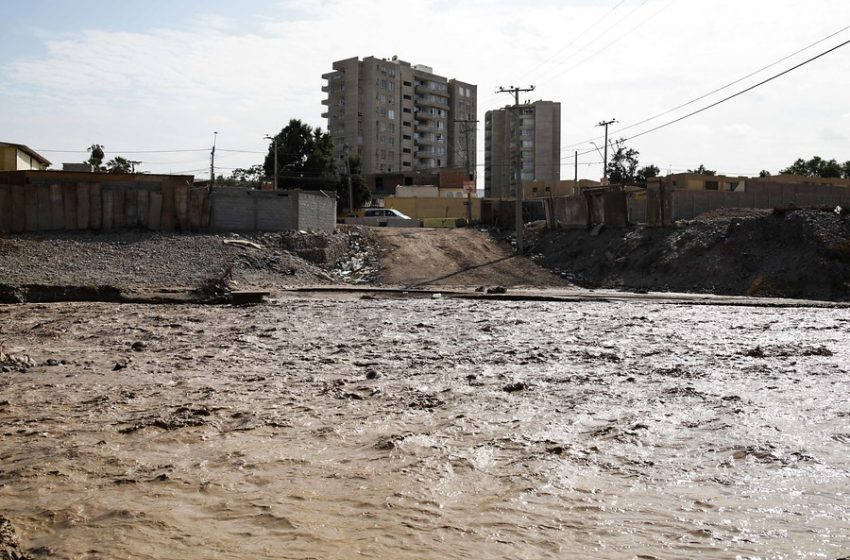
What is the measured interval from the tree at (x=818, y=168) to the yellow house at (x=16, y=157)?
68626 mm

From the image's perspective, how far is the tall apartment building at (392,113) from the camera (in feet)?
330

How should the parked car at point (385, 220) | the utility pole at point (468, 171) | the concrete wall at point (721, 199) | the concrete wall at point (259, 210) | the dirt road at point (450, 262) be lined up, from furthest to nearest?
the utility pole at point (468, 171) < the parked car at point (385, 220) < the concrete wall at point (721, 199) < the dirt road at point (450, 262) < the concrete wall at point (259, 210)

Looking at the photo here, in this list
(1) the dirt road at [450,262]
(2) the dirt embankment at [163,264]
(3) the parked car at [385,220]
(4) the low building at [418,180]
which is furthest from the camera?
(4) the low building at [418,180]

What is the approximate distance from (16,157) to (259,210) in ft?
51.4

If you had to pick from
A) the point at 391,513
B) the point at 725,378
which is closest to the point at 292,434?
the point at 391,513

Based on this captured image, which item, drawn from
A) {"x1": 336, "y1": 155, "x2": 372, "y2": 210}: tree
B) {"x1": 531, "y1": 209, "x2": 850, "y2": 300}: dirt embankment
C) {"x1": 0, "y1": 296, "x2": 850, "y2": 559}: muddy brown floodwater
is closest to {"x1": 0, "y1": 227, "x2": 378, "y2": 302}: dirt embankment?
{"x1": 0, "y1": 296, "x2": 850, "y2": 559}: muddy brown floodwater

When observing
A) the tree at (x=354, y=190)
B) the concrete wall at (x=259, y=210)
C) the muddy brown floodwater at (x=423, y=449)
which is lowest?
the muddy brown floodwater at (x=423, y=449)

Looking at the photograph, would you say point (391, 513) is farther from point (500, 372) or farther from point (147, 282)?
point (147, 282)

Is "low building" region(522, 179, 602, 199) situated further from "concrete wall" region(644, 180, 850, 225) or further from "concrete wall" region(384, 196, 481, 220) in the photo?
"concrete wall" region(644, 180, 850, 225)

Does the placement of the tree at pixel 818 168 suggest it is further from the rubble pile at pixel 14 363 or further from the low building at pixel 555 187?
the rubble pile at pixel 14 363

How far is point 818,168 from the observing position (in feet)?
260

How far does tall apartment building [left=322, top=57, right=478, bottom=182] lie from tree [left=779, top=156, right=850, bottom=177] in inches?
1430

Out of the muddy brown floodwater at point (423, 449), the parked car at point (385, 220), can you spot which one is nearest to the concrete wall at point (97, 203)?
the parked car at point (385, 220)

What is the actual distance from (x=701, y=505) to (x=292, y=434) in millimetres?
3616
